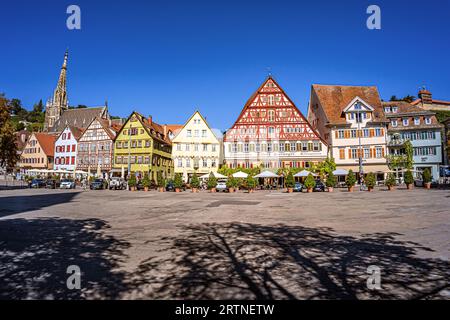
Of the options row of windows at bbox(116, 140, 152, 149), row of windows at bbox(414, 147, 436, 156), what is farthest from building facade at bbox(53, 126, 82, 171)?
row of windows at bbox(414, 147, 436, 156)

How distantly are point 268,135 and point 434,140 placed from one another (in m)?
27.7

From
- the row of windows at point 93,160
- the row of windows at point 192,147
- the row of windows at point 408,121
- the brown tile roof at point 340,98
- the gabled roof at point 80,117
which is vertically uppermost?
the gabled roof at point 80,117

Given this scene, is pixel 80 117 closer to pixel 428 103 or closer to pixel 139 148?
pixel 139 148

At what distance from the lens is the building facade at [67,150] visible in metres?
61.3

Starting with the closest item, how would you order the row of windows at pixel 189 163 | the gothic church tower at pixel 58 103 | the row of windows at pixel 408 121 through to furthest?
the row of windows at pixel 408 121 → the row of windows at pixel 189 163 → the gothic church tower at pixel 58 103

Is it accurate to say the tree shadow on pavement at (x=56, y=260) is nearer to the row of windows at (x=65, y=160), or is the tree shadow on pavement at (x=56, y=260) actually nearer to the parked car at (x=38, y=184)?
the parked car at (x=38, y=184)

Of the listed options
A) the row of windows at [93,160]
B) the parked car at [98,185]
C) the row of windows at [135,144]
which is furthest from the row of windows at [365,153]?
the row of windows at [93,160]

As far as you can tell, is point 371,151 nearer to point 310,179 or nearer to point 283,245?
point 310,179

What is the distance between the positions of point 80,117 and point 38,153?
16639 mm

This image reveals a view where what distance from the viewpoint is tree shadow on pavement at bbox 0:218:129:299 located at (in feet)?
14.1

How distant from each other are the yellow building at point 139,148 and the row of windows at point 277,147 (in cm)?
1607

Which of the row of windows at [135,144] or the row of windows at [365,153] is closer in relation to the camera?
the row of windows at [365,153]

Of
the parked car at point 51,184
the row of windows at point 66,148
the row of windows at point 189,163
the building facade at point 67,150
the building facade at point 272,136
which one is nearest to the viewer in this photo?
the parked car at point 51,184

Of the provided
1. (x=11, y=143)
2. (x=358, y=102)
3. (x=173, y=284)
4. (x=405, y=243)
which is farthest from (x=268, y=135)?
(x=173, y=284)
